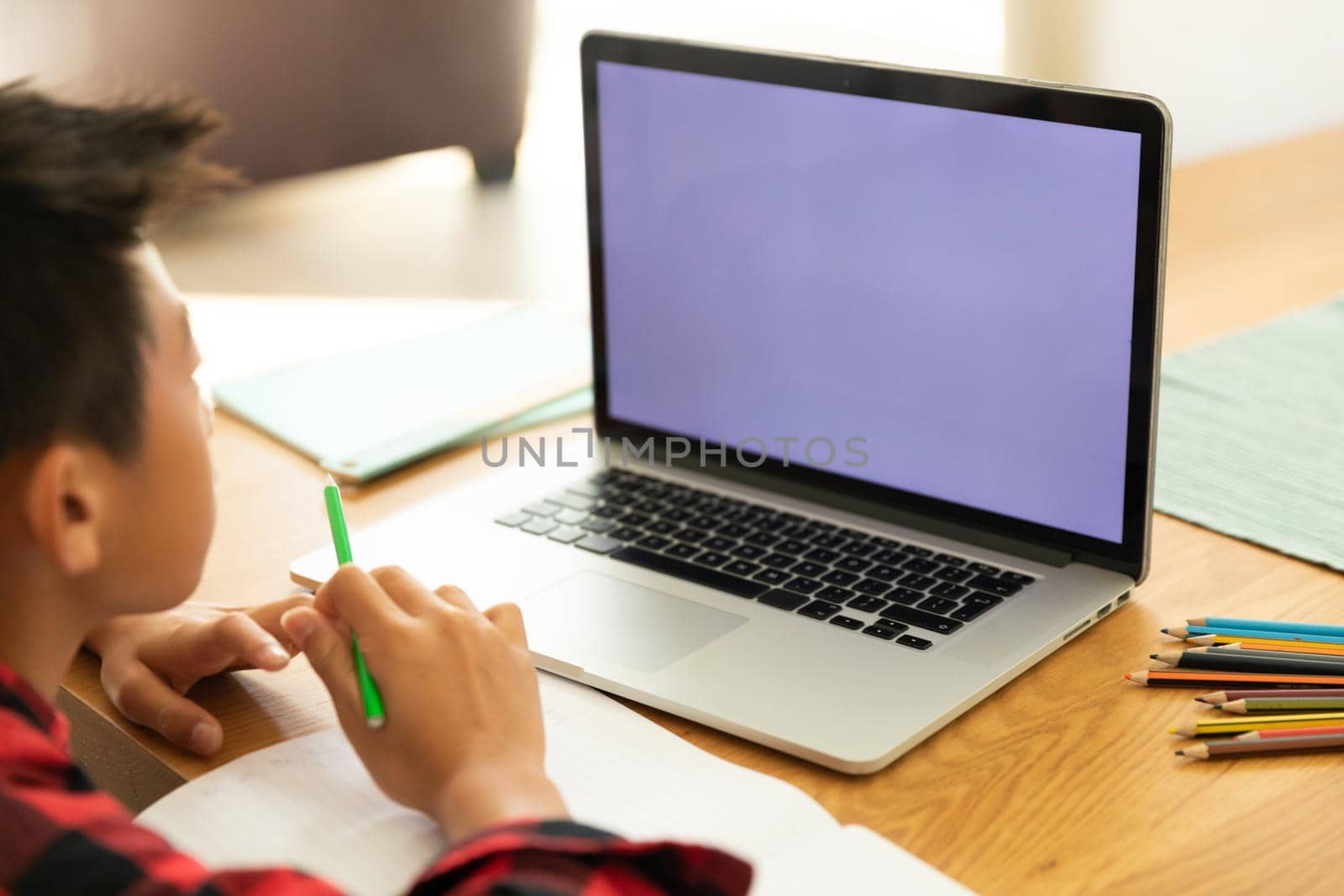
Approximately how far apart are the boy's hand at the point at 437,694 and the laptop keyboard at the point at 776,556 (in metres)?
0.18

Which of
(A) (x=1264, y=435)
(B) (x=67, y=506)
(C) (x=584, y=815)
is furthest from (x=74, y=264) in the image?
(A) (x=1264, y=435)

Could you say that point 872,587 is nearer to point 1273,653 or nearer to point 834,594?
point 834,594

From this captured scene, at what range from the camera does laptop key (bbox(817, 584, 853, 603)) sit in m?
0.80

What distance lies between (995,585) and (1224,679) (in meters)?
0.13

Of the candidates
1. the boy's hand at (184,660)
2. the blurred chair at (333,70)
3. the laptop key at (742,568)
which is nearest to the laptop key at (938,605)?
the laptop key at (742,568)

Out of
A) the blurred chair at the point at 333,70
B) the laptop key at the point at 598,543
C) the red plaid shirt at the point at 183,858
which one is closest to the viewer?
the red plaid shirt at the point at 183,858

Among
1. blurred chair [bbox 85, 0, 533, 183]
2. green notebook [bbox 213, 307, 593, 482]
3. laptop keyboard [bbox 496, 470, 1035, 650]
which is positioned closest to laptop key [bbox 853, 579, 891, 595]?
laptop keyboard [bbox 496, 470, 1035, 650]

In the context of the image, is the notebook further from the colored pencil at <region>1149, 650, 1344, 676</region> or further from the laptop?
the colored pencil at <region>1149, 650, 1344, 676</region>

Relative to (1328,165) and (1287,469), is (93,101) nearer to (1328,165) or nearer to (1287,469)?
(1287,469)

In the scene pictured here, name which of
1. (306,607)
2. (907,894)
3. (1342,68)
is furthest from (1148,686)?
(1342,68)

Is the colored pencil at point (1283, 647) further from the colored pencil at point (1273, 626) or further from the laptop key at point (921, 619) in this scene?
the laptop key at point (921, 619)

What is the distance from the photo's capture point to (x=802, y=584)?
818mm

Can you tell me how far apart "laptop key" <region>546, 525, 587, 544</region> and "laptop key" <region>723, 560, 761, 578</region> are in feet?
0.34

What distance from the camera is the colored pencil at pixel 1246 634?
73cm
